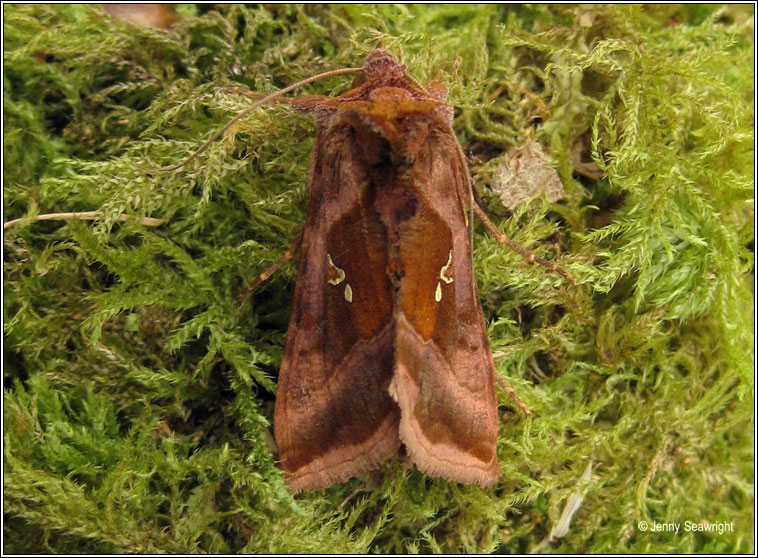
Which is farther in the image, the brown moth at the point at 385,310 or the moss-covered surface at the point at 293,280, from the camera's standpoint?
the moss-covered surface at the point at 293,280

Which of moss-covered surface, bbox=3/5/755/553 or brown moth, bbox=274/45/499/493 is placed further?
moss-covered surface, bbox=3/5/755/553

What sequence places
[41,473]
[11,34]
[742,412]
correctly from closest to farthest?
[41,473]
[11,34]
[742,412]

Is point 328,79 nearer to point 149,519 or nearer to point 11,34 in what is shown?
point 11,34

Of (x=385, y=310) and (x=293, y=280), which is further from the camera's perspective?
(x=293, y=280)

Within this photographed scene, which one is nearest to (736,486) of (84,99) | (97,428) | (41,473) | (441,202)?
(441,202)
